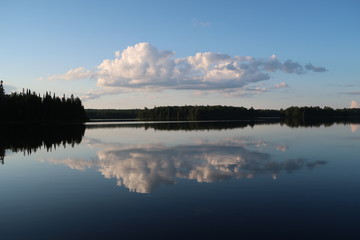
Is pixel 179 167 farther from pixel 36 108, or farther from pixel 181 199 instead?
pixel 36 108

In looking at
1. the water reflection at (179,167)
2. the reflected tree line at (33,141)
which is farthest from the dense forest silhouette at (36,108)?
the water reflection at (179,167)

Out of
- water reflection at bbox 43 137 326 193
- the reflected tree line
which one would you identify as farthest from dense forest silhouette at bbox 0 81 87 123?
water reflection at bbox 43 137 326 193

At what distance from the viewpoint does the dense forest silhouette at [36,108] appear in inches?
5022

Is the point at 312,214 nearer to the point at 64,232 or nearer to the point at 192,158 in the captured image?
the point at 64,232

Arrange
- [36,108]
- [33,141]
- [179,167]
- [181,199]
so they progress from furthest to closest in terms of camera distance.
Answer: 1. [36,108]
2. [33,141]
3. [179,167]
4. [181,199]

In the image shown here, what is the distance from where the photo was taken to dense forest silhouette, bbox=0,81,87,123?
12756 cm

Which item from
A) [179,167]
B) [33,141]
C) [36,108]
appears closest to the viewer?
[179,167]

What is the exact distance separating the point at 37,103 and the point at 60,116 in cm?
1632

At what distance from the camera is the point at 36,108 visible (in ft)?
463

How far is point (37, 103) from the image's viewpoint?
468 ft

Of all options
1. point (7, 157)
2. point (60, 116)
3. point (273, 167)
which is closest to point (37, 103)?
point (60, 116)

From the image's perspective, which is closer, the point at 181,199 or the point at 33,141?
the point at 181,199

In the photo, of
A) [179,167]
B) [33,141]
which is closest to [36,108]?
[33,141]

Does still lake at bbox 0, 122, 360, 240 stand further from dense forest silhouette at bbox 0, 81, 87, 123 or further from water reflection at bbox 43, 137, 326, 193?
dense forest silhouette at bbox 0, 81, 87, 123
